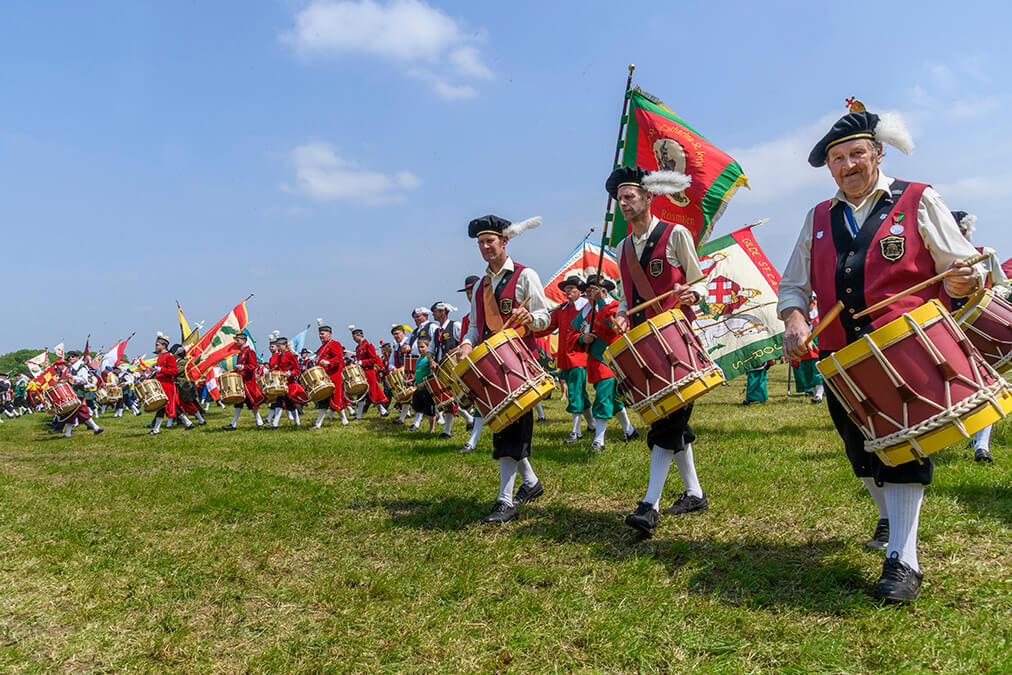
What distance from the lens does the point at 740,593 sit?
10.4 ft

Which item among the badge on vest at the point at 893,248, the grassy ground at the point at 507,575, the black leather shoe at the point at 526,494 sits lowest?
the grassy ground at the point at 507,575

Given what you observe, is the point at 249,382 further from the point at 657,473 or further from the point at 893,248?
the point at 893,248

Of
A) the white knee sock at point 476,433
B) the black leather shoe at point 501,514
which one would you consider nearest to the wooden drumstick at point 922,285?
the black leather shoe at point 501,514

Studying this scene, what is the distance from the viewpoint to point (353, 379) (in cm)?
1411

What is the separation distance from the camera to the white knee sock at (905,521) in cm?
302

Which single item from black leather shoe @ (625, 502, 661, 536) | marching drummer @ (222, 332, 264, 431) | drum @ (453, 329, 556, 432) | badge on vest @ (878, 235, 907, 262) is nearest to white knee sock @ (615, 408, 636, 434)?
drum @ (453, 329, 556, 432)

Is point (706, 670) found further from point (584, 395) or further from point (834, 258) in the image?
point (584, 395)

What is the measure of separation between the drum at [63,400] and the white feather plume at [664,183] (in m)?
14.9

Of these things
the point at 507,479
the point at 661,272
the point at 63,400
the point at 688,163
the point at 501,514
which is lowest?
the point at 501,514

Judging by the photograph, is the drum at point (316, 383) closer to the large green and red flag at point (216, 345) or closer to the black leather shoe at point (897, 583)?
the large green and red flag at point (216, 345)

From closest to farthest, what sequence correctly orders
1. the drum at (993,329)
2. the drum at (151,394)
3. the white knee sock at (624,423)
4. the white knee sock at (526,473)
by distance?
1. the drum at (993,329)
2. the white knee sock at (526,473)
3. the white knee sock at (624,423)
4. the drum at (151,394)

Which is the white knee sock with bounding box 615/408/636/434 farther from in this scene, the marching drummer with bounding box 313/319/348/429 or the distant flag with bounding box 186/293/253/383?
the distant flag with bounding box 186/293/253/383

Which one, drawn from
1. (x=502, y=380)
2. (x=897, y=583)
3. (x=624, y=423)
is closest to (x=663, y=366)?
(x=502, y=380)

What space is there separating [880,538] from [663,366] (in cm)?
153
